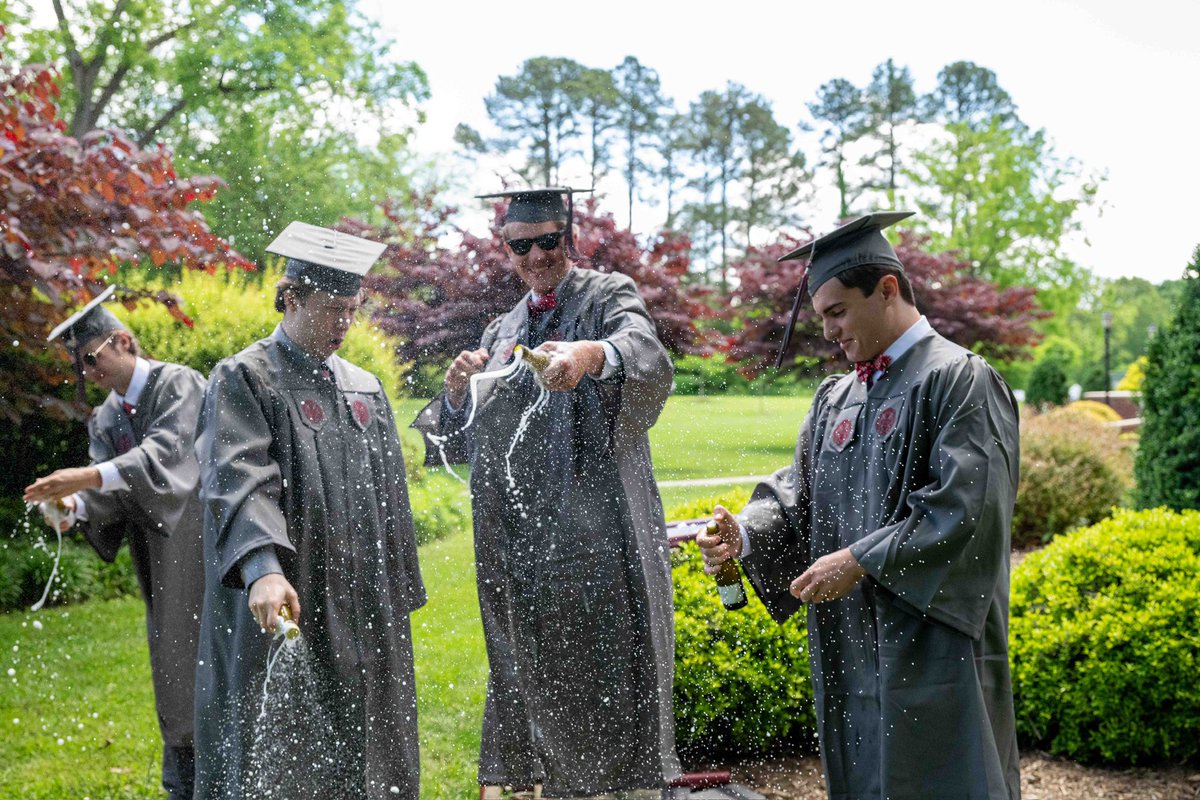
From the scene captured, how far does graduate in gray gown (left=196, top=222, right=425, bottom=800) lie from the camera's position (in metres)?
2.91

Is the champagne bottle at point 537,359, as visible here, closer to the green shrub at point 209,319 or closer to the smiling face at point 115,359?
the smiling face at point 115,359

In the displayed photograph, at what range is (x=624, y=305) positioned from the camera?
130 inches

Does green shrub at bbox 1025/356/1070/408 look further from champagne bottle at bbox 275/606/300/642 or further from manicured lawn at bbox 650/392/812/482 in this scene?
champagne bottle at bbox 275/606/300/642

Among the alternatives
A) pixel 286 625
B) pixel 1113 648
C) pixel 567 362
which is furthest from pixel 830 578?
pixel 1113 648

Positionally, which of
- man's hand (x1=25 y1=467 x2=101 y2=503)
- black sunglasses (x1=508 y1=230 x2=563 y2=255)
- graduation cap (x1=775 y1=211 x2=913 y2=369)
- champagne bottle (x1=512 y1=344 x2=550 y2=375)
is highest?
black sunglasses (x1=508 y1=230 x2=563 y2=255)

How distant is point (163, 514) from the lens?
3.79 meters

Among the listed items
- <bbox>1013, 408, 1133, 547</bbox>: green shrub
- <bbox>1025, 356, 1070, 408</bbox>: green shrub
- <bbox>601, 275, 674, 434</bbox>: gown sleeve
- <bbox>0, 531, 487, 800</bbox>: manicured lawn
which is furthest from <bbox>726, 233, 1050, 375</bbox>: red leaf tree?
<bbox>1025, 356, 1070, 408</bbox>: green shrub

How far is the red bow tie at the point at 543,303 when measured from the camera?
11.1 ft

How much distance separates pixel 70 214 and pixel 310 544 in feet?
7.51

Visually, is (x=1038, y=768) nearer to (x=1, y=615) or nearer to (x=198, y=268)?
(x=198, y=268)

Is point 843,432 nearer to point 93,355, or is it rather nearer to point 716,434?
point 716,434

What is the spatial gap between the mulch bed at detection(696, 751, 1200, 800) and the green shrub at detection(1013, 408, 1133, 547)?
3.97 m

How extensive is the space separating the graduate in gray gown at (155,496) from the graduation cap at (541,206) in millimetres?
1401

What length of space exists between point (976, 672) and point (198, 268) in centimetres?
368
